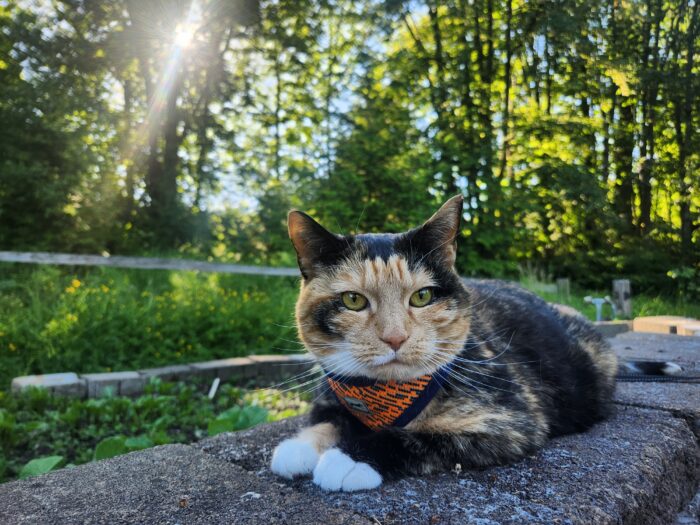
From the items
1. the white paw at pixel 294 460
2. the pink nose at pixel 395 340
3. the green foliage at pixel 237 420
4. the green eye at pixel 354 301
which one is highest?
the green eye at pixel 354 301

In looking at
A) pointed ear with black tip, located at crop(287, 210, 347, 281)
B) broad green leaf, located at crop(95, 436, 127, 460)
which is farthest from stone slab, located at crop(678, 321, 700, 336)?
broad green leaf, located at crop(95, 436, 127, 460)

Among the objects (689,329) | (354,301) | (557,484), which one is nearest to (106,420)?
(354,301)

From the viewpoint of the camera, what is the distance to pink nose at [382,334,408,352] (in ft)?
4.89

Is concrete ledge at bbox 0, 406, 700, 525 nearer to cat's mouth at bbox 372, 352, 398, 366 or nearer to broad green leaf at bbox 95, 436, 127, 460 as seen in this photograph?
cat's mouth at bbox 372, 352, 398, 366

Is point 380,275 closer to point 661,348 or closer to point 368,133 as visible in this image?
point 661,348

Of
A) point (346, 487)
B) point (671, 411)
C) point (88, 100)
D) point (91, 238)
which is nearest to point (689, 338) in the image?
point (671, 411)

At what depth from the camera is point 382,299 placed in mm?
1592

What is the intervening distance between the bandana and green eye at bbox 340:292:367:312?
Result: 0.22 m

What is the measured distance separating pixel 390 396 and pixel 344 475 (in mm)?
278

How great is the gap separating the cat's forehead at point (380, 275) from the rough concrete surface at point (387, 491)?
57cm

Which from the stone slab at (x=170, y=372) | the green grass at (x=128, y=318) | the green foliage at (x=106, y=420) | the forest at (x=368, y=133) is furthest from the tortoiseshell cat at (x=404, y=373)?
the forest at (x=368, y=133)

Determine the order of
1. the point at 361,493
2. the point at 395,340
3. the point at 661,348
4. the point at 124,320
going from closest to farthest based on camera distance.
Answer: the point at 361,493 → the point at 395,340 → the point at 661,348 → the point at 124,320

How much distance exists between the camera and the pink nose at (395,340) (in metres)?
1.49

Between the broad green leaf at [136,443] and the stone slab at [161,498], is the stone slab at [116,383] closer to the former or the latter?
the broad green leaf at [136,443]
